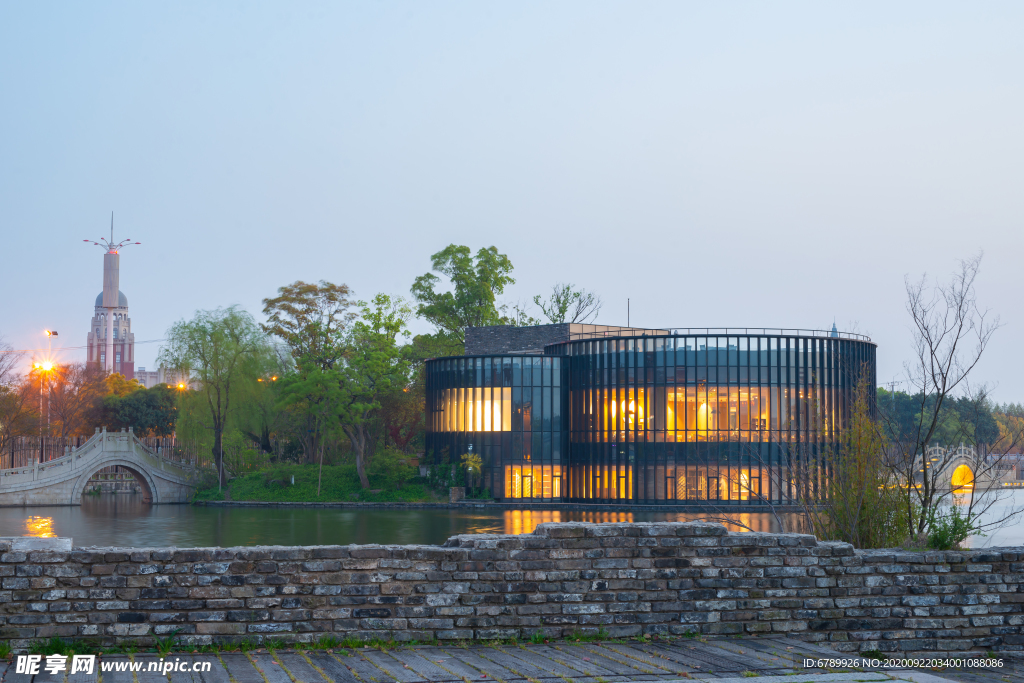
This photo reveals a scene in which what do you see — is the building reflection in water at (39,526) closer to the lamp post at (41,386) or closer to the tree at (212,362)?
the tree at (212,362)

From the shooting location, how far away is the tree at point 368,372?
61.2 metres

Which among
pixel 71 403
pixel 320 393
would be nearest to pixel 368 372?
pixel 320 393

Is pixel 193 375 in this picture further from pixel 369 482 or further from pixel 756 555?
pixel 756 555

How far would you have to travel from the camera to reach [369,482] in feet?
195

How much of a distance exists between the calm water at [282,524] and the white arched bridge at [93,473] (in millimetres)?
1560

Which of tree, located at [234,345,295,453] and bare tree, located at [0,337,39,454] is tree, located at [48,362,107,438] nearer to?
bare tree, located at [0,337,39,454]

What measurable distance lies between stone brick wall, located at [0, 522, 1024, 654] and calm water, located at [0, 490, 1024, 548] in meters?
23.3

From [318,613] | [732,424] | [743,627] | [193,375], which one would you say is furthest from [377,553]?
[193,375]

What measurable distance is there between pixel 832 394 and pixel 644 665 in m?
48.9

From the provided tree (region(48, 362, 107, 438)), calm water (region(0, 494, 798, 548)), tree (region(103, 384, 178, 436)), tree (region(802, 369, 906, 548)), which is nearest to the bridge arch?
calm water (region(0, 494, 798, 548))

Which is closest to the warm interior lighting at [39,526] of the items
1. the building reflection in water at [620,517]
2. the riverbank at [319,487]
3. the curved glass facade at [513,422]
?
the riverbank at [319,487]

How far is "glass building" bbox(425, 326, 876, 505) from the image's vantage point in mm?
53375

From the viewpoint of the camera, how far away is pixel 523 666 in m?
9.19

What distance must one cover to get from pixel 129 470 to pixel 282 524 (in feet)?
70.9
